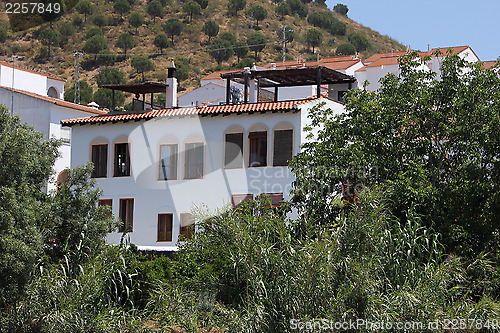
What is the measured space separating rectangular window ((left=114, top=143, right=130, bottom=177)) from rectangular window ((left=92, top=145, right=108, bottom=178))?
1.85 feet

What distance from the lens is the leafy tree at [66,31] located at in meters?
94.2

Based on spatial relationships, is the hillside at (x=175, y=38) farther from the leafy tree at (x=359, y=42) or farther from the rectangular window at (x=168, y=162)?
the rectangular window at (x=168, y=162)

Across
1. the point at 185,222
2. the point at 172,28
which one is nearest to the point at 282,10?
the point at 172,28

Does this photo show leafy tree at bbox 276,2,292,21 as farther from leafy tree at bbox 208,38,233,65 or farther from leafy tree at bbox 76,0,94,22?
leafy tree at bbox 76,0,94,22

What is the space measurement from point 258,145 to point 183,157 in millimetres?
3719

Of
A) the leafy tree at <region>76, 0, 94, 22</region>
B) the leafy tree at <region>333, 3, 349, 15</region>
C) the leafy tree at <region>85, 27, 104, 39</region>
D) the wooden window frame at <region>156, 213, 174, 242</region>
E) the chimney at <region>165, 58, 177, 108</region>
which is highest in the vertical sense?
the leafy tree at <region>333, 3, 349, 15</region>

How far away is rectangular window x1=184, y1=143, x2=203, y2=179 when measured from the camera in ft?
101

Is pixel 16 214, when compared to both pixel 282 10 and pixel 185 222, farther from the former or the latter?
pixel 282 10

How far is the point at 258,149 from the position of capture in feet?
98.0

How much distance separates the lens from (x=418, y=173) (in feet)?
69.7

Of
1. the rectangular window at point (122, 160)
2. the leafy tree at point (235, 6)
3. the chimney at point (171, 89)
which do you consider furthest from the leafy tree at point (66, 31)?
the rectangular window at point (122, 160)

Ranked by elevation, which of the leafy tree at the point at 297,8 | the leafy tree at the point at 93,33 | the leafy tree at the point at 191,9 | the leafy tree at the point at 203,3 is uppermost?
the leafy tree at the point at 297,8

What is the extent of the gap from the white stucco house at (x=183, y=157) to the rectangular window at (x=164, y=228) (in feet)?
0.14

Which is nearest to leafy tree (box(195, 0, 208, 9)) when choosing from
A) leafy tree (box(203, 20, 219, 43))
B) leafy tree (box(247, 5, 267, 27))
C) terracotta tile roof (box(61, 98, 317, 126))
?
leafy tree (box(247, 5, 267, 27))
